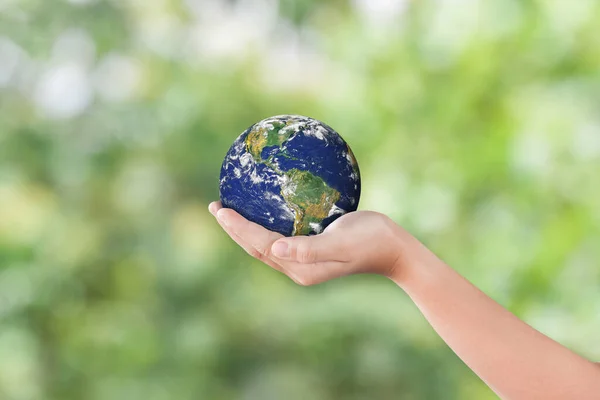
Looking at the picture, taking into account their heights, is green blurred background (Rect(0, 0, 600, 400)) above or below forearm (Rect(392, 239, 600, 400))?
below

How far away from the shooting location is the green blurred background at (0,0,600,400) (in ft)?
15.8

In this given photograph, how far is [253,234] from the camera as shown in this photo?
1329mm

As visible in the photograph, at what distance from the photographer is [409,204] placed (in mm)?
4809

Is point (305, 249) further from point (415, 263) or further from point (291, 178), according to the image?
point (291, 178)

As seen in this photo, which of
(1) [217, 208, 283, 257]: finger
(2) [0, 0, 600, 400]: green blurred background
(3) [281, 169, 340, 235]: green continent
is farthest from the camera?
(2) [0, 0, 600, 400]: green blurred background

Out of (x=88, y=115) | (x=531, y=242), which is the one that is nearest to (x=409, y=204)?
(x=531, y=242)

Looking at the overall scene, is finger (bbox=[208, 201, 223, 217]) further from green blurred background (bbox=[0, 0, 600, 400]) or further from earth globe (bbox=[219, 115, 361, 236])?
green blurred background (bbox=[0, 0, 600, 400])

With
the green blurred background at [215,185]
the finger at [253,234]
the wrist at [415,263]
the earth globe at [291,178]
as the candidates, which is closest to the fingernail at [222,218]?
the finger at [253,234]

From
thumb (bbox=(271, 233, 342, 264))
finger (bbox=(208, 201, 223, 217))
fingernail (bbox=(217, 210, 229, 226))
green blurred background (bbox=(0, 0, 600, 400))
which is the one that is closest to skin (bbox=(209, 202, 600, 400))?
thumb (bbox=(271, 233, 342, 264))

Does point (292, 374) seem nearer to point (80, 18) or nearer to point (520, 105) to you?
point (520, 105)

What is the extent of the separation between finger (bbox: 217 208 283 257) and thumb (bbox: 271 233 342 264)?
0.36ft

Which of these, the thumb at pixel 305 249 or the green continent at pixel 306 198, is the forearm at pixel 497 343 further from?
the green continent at pixel 306 198

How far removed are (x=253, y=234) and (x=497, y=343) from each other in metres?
0.45

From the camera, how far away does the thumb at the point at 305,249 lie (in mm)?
1181
